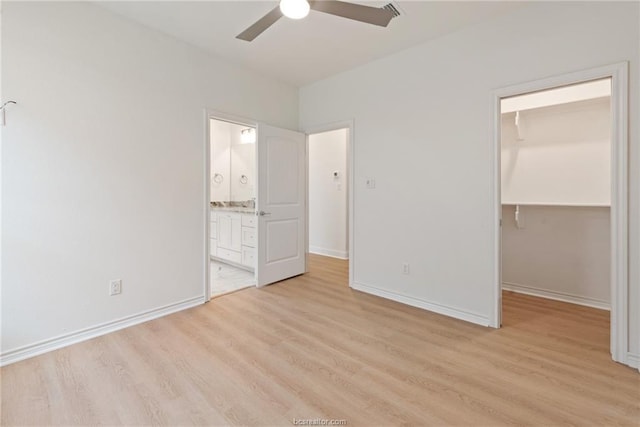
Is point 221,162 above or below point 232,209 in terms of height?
above

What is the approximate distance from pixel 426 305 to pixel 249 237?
8.05ft

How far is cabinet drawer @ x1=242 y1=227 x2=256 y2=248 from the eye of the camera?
405cm

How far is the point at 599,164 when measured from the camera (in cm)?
291

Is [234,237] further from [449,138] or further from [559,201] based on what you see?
[559,201]

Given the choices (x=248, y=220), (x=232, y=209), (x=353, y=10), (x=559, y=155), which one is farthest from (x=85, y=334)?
(x=559, y=155)

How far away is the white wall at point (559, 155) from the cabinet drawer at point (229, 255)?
3.59m

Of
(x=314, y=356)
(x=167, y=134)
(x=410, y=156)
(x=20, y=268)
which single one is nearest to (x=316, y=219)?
(x=410, y=156)

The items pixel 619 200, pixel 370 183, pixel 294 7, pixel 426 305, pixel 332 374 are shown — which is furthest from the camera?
pixel 370 183

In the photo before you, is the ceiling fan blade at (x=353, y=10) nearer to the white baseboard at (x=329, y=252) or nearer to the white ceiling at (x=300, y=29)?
the white ceiling at (x=300, y=29)

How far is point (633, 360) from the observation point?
192 centimetres

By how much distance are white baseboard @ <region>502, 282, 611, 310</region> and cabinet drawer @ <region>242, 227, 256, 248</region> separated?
3204mm

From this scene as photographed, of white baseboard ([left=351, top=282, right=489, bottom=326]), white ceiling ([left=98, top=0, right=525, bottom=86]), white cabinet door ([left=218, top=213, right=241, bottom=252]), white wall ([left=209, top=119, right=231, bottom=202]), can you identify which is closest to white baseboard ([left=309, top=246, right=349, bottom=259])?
white baseboard ([left=351, top=282, right=489, bottom=326])

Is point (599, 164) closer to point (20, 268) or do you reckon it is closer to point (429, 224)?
point (429, 224)

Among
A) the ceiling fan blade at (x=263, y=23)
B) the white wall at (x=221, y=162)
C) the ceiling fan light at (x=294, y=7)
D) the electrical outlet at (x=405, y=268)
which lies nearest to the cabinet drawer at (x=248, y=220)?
the white wall at (x=221, y=162)
